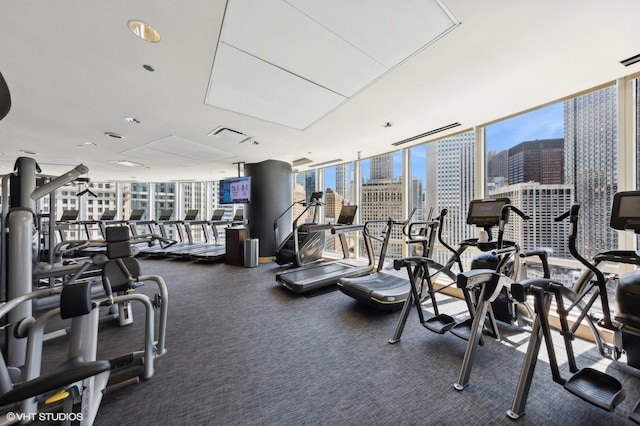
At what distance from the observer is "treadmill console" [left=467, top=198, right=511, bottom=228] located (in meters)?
2.67

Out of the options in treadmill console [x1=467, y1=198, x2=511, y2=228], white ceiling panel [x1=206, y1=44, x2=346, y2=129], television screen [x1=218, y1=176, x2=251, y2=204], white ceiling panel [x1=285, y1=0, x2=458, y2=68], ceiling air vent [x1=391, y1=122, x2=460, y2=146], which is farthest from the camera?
television screen [x1=218, y1=176, x2=251, y2=204]

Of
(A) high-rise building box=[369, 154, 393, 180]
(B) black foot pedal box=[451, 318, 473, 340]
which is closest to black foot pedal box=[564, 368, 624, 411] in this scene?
(B) black foot pedal box=[451, 318, 473, 340]

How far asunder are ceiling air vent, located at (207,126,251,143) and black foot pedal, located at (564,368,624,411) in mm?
4993

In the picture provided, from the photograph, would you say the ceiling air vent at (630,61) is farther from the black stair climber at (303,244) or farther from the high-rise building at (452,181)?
the black stair climber at (303,244)

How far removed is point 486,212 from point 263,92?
2.99 m

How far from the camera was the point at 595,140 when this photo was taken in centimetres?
300

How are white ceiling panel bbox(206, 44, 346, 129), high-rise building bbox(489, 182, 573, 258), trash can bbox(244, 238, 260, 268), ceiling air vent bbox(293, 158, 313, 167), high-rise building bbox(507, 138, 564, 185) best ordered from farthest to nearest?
ceiling air vent bbox(293, 158, 313, 167)
trash can bbox(244, 238, 260, 268)
high-rise building bbox(507, 138, 564, 185)
high-rise building bbox(489, 182, 573, 258)
white ceiling panel bbox(206, 44, 346, 129)

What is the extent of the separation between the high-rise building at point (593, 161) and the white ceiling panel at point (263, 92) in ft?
10.1

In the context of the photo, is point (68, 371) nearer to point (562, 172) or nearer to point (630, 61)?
point (630, 61)

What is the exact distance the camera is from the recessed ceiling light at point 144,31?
6.33 ft

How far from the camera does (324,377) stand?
Result: 1.99 metres

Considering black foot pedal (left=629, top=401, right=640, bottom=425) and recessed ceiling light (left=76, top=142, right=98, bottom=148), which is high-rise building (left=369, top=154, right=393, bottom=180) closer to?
black foot pedal (left=629, top=401, right=640, bottom=425)

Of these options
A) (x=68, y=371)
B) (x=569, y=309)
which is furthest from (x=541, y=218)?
(x=68, y=371)

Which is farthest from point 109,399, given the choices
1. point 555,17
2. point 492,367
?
point 555,17
